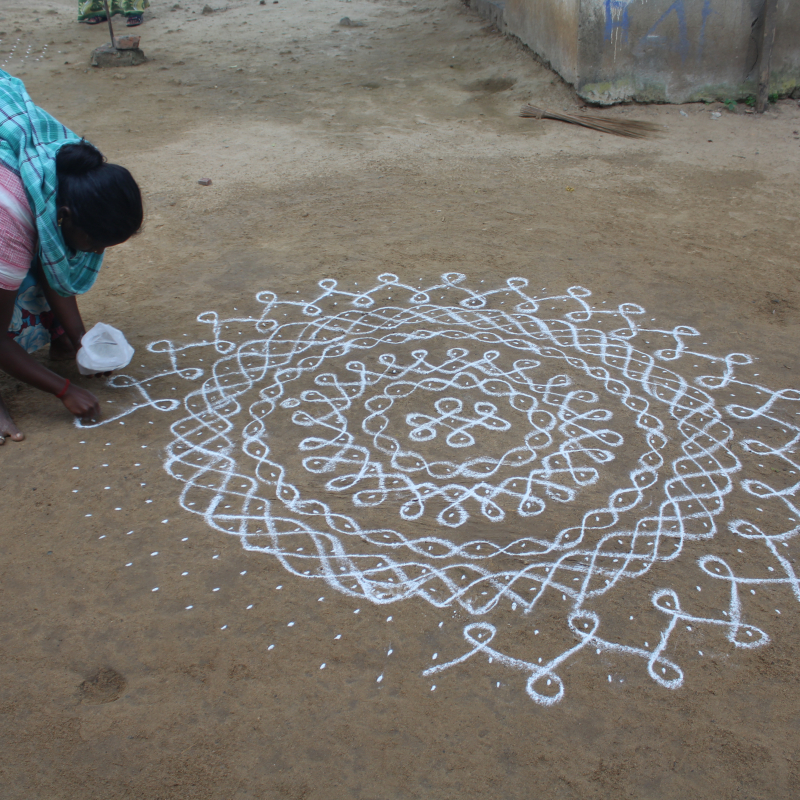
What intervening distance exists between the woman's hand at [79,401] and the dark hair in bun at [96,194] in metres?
0.62

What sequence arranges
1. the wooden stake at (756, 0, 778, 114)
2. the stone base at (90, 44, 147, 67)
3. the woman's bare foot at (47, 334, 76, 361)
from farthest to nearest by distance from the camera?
the stone base at (90, 44, 147, 67), the wooden stake at (756, 0, 778, 114), the woman's bare foot at (47, 334, 76, 361)

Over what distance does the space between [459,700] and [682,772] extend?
21.8 inches

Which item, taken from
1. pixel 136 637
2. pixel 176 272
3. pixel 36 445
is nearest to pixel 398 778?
pixel 136 637

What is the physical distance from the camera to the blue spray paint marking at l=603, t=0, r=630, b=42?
247 inches

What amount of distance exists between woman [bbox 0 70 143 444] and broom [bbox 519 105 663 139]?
492cm

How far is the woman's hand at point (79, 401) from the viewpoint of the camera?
9.02 ft

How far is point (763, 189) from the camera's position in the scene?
5164mm

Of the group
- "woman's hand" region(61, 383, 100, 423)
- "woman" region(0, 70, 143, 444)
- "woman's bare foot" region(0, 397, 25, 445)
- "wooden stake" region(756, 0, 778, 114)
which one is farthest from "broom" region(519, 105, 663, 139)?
"woman's bare foot" region(0, 397, 25, 445)

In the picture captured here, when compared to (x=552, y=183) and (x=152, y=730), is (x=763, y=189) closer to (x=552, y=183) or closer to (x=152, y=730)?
(x=552, y=183)

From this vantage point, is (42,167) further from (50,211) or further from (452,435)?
(452,435)

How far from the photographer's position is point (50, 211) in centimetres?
250

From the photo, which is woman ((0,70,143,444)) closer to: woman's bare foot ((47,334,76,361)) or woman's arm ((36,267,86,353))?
woman's arm ((36,267,86,353))

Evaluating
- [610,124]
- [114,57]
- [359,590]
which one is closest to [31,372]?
[359,590]

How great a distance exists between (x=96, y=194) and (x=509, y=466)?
176cm
